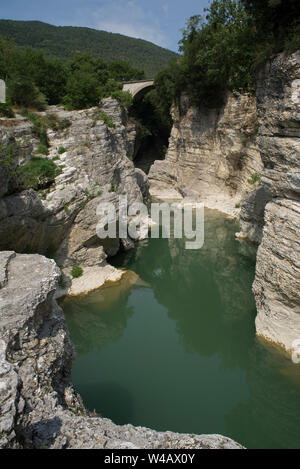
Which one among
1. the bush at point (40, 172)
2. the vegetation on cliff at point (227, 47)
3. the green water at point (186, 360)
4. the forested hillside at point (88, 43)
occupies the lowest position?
the green water at point (186, 360)

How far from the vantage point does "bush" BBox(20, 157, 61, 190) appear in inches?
482

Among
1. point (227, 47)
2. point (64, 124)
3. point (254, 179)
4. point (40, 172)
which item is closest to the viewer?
point (40, 172)

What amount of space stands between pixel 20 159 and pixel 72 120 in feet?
12.8

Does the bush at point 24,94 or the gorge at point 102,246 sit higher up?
the bush at point 24,94

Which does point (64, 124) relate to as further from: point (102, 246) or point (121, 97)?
point (102, 246)

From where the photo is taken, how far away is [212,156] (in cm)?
2439

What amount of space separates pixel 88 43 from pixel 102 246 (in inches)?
2781

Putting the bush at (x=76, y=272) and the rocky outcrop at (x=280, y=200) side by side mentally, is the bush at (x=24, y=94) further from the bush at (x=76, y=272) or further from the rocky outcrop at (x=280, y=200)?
the rocky outcrop at (x=280, y=200)

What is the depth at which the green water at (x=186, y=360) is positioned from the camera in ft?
23.5

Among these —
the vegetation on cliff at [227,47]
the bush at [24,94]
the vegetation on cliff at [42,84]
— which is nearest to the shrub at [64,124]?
the vegetation on cliff at [42,84]

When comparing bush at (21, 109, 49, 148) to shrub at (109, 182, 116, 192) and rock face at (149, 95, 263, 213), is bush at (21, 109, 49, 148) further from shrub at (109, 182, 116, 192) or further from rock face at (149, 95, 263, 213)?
rock face at (149, 95, 263, 213)

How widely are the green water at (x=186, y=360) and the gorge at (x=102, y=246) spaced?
138 millimetres

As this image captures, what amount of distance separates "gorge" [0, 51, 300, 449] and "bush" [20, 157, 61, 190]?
0.33 metres

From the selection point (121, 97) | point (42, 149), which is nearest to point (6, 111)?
point (42, 149)
